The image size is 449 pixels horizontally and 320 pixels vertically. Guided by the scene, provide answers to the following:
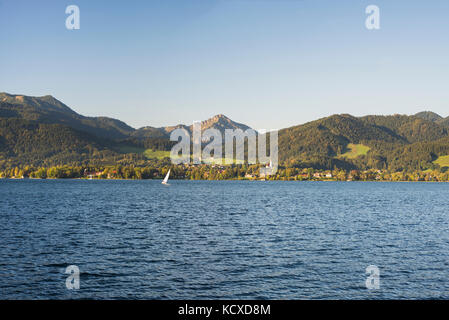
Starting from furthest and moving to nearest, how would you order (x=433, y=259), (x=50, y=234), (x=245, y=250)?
1. (x=50, y=234)
2. (x=245, y=250)
3. (x=433, y=259)

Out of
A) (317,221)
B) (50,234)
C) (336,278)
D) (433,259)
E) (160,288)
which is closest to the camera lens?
(160,288)

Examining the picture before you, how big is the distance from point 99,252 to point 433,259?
116 feet

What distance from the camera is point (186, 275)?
113ft

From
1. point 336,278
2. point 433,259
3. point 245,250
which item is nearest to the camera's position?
point 336,278

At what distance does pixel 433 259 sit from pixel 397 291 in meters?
14.2
